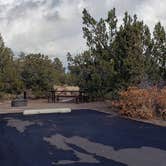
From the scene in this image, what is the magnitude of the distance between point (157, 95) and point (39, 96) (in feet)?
68.7

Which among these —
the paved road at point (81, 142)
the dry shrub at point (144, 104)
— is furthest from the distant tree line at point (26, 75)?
the paved road at point (81, 142)

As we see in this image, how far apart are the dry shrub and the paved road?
4.50 ft

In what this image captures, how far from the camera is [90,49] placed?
105 feet

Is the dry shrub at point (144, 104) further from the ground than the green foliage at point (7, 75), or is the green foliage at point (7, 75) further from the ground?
the green foliage at point (7, 75)

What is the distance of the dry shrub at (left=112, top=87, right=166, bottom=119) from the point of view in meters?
22.1

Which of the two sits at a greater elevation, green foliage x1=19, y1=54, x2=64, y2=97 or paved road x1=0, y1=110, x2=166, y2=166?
green foliage x1=19, y1=54, x2=64, y2=97

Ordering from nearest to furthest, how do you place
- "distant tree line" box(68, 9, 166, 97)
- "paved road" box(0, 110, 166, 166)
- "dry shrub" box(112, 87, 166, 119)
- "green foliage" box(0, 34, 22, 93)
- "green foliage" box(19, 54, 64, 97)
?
"paved road" box(0, 110, 166, 166) < "dry shrub" box(112, 87, 166, 119) < "distant tree line" box(68, 9, 166, 97) < "green foliage" box(0, 34, 22, 93) < "green foliage" box(19, 54, 64, 97)

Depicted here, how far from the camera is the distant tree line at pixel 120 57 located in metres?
29.4

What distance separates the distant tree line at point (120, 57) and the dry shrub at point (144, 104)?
226 inches

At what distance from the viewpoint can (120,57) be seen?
30500mm

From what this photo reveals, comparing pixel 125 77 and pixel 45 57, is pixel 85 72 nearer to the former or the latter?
pixel 125 77

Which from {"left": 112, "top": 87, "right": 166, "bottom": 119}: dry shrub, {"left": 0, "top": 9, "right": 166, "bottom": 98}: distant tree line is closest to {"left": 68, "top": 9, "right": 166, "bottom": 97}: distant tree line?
{"left": 0, "top": 9, "right": 166, "bottom": 98}: distant tree line

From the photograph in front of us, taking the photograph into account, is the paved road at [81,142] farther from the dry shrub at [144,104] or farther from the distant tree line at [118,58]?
the distant tree line at [118,58]

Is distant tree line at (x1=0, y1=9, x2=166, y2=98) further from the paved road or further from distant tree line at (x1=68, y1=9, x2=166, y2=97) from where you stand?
the paved road
